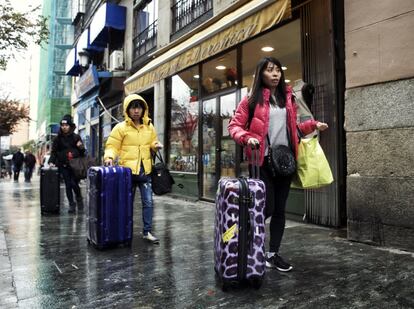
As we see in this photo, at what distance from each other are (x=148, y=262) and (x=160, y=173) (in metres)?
1.27

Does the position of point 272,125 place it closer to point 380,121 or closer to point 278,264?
point 278,264

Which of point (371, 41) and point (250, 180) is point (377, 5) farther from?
point (250, 180)

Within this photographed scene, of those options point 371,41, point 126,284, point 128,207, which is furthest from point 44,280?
point 371,41

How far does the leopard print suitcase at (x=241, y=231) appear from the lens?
10.0 ft

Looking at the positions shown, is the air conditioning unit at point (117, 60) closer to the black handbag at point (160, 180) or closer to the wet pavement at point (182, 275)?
the wet pavement at point (182, 275)

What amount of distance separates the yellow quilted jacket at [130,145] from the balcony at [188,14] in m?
5.59

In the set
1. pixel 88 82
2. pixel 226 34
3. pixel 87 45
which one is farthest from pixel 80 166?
pixel 87 45

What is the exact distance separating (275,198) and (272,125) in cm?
64

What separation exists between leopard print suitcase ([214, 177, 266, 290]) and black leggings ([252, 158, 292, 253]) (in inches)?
15.6

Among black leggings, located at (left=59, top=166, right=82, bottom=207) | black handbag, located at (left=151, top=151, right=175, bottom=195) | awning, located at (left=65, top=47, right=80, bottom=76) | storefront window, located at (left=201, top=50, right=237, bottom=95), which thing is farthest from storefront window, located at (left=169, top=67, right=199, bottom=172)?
awning, located at (left=65, top=47, right=80, bottom=76)

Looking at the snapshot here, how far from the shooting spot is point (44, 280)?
11.5 ft

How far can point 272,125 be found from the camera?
360 centimetres

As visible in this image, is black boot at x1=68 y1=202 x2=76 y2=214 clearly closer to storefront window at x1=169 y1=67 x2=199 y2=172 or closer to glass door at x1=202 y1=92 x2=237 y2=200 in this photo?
glass door at x1=202 y1=92 x2=237 y2=200

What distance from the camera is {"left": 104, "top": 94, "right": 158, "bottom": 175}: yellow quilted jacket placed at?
16.0 feet
